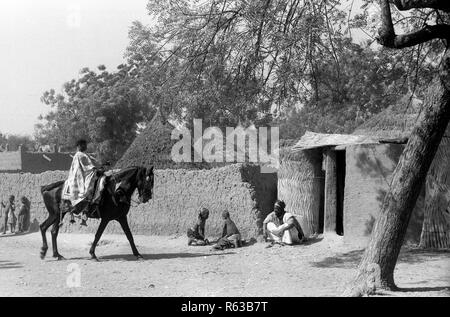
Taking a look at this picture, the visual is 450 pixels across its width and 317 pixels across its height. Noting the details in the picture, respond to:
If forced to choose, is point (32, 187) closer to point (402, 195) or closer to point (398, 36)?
point (402, 195)

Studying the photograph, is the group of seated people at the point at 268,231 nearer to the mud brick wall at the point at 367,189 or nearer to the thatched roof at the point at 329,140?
the mud brick wall at the point at 367,189

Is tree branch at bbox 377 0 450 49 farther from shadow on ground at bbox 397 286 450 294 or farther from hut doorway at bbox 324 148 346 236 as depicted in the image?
hut doorway at bbox 324 148 346 236

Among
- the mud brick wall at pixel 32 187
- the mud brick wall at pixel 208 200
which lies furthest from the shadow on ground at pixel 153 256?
the mud brick wall at pixel 32 187

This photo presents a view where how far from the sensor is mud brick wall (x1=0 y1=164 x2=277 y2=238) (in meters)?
13.0

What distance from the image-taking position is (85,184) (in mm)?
10961

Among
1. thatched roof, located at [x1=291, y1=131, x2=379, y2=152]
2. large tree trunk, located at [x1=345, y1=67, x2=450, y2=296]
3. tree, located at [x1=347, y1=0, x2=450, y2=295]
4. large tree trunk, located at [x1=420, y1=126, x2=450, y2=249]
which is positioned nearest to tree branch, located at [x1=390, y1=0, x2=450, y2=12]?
tree, located at [x1=347, y1=0, x2=450, y2=295]

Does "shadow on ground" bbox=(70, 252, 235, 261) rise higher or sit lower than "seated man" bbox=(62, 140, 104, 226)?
lower

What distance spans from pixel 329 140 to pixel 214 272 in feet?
13.5

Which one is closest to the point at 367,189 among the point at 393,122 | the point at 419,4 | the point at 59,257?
the point at 393,122

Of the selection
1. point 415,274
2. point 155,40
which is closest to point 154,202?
point 155,40

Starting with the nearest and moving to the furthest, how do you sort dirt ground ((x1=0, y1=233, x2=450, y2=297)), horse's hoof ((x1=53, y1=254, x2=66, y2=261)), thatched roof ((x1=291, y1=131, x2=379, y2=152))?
dirt ground ((x1=0, y1=233, x2=450, y2=297)) < horse's hoof ((x1=53, y1=254, x2=66, y2=261)) < thatched roof ((x1=291, y1=131, x2=379, y2=152))

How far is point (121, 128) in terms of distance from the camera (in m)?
30.4

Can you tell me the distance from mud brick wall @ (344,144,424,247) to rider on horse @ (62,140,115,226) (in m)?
4.61
